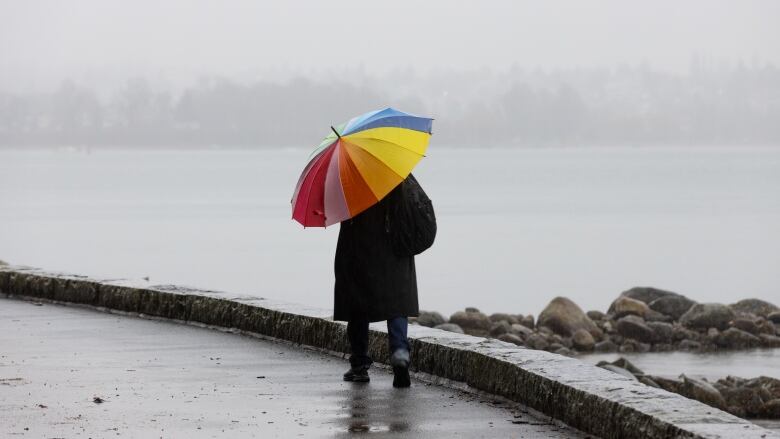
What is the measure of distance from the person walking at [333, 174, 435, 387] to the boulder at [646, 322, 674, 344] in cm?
2237

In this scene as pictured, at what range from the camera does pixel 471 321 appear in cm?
3195

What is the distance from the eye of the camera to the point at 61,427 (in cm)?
722

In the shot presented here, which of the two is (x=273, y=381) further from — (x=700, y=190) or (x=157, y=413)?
(x=700, y=190)

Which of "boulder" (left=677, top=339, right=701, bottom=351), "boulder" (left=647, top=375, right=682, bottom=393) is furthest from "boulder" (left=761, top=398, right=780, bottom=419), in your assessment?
"boulder" (left=677, top=339, right=701, bottom=351)

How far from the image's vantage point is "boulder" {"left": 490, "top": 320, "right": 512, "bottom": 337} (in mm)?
30375

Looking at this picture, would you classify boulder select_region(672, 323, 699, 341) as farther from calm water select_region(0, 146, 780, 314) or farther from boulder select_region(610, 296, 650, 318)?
calm water select_region(0, 146, 780, 314)

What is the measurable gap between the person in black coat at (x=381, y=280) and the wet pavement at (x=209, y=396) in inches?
12.6

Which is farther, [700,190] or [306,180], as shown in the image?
[700,190]

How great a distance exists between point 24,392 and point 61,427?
1225 mm

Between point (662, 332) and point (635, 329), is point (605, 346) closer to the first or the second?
point (635, 329)

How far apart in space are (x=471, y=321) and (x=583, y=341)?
3314 millimetres

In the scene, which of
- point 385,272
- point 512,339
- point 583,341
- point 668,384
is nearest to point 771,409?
point 668,384

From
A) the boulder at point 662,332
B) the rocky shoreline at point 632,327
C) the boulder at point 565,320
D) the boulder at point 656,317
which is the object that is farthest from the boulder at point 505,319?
the boulder at point 662,332

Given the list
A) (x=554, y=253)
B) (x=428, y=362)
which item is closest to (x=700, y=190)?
(x=554, y=253)
